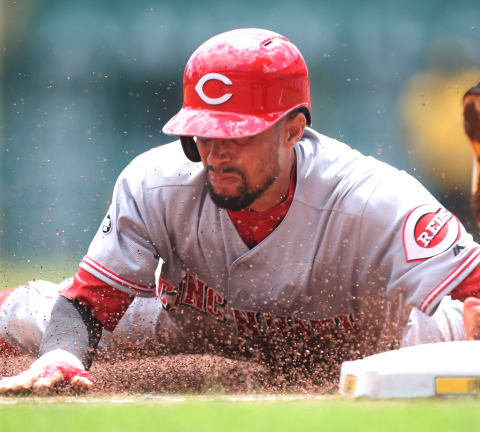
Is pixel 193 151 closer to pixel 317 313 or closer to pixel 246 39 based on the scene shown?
pixel 246 39

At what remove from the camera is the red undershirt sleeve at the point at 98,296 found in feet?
10.1

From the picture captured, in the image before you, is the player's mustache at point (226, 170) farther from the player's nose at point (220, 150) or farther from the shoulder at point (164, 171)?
the shoulder at point (164, 171)

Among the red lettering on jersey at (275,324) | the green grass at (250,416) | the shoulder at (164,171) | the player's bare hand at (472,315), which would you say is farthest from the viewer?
the red lettering on jersey at (275,324)

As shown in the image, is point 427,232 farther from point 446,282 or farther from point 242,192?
point 242,192

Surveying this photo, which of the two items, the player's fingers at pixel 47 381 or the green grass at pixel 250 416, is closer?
the green grass at pixel 250 416

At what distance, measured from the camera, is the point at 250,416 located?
196 centimetres

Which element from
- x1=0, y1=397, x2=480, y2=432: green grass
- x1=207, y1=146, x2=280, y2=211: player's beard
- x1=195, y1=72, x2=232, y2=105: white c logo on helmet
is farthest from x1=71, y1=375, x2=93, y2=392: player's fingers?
x1=195, y1=72, x2=232, y2=105: white c logo on helmet

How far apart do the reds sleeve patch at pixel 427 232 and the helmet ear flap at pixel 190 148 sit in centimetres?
73

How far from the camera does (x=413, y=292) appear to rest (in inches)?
116

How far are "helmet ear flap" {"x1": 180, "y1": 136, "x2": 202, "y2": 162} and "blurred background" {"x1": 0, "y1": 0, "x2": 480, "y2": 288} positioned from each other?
536 centimetres

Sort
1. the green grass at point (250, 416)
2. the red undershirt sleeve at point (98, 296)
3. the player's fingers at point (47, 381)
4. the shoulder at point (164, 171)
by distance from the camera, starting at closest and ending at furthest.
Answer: the green grass at point (250, 416)
the player's fingers at point (47, 381)
the red undershirt sleeve at point (98, 296)
the shoulder at point (164, 171)

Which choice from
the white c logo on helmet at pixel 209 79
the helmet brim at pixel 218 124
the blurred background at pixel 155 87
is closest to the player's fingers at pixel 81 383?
the helmet brim at pixel 218 124

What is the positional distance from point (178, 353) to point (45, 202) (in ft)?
16.4

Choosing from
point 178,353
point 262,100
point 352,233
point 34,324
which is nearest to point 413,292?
point 352,233
